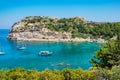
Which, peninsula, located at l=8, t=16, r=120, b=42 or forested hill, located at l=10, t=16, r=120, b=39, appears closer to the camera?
peninsula, located at l=8, t=16, r=120, b=42

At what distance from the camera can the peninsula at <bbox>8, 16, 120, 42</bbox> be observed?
132 metres

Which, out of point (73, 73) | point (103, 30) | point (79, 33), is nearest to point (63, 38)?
point (79, 33)

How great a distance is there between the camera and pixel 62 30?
447 feet

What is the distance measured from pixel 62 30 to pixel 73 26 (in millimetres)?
7156

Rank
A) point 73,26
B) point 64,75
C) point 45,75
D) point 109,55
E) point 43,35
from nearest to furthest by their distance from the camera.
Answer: point 45,75
point 64,75
point 109,55
point 43,35
point 73,26

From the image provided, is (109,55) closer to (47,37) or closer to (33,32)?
(47,37)

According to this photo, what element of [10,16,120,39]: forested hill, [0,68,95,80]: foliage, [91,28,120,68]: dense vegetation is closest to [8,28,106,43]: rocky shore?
[10,16,120,39]: forested hill

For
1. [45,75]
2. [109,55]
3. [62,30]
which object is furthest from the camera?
[62,30]

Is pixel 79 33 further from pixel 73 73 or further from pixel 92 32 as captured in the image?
pixel 73 73

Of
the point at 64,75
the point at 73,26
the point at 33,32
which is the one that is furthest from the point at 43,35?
the point at 64,75

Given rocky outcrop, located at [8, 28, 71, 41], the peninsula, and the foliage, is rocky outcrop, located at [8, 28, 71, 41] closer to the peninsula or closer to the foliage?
the peninsula

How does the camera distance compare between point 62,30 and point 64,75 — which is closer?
point 64,75

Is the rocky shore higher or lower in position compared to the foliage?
lower

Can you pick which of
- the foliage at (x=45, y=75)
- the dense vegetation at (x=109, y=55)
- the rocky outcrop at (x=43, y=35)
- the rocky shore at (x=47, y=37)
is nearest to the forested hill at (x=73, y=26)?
the rocky outcrop at (x=43, y=35)
